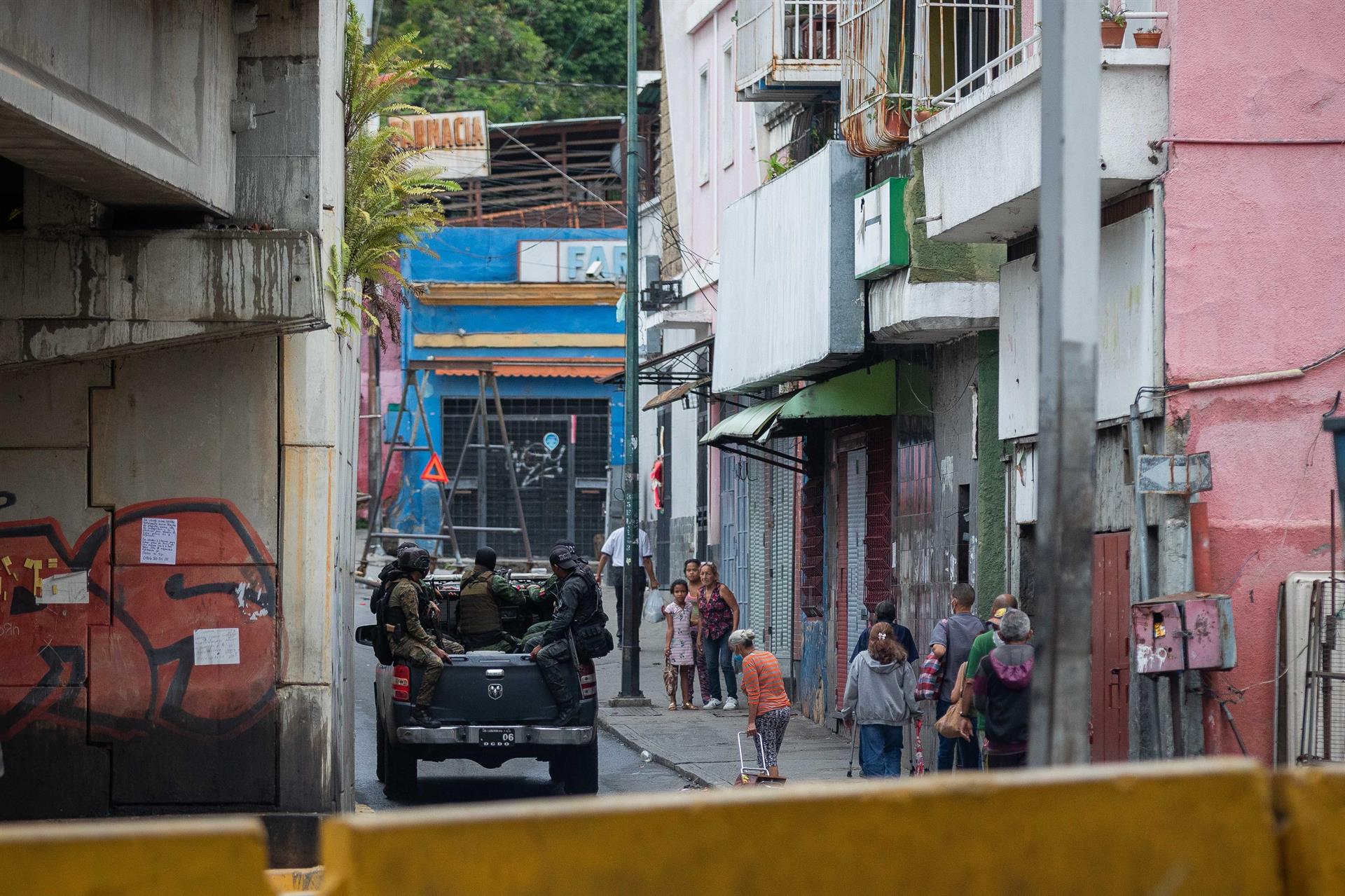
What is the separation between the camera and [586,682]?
13.6 metres

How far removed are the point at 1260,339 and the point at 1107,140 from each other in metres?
1.49

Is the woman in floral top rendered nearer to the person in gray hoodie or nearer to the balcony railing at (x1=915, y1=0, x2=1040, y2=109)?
the person in gray hoodie

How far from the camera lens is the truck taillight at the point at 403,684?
13.2 m

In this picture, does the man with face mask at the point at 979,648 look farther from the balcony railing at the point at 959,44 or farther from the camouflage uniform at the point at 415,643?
the camouflage uniform at the point at 415,643

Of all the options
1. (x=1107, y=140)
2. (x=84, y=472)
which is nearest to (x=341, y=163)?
(x=84, y=472)

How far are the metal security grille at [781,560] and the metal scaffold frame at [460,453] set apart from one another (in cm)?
1166

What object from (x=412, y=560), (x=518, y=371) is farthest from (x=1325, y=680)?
(x=518, y=371)

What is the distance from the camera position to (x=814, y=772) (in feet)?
48.8

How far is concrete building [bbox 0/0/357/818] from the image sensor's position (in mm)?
10211

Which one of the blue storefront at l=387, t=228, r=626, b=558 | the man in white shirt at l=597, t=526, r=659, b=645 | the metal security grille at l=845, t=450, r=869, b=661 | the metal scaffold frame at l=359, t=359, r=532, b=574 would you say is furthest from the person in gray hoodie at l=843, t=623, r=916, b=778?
the blue storefront at l=387, t=228, r=626, b=558

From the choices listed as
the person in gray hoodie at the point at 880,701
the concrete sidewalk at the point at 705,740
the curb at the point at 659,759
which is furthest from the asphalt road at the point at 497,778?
the person in gray hoodie at the point at 880,701

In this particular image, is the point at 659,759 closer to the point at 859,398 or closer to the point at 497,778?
the point at 497,778

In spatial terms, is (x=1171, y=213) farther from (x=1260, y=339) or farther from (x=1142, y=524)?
(x=1142, y=524)

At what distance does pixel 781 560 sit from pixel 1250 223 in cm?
1140
